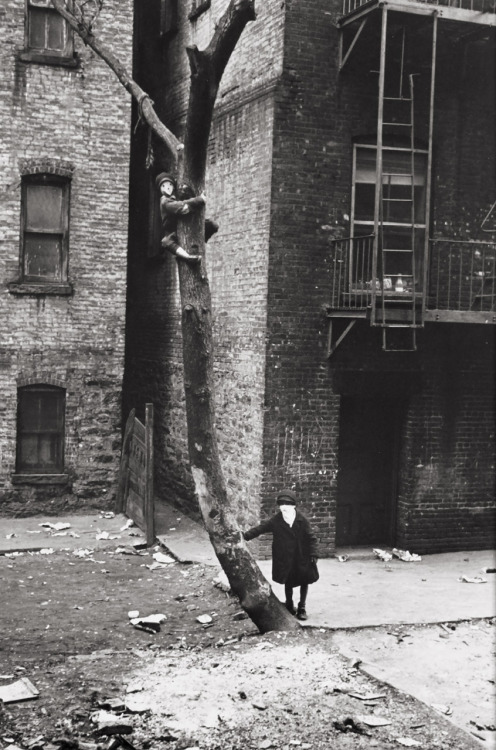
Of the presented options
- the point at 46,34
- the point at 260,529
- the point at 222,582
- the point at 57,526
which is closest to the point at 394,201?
the point at 260,529

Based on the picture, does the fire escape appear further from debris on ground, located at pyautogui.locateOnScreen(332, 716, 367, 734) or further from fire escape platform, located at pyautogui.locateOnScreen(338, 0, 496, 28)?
debris on ground, located at pyautogui.locateOnScreen(332, 716, 367, 734)

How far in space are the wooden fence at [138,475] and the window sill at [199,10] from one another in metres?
6.69

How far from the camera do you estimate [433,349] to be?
12938mm

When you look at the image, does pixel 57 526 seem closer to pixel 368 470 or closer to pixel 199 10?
pixel 368 470

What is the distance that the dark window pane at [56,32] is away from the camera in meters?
15.0

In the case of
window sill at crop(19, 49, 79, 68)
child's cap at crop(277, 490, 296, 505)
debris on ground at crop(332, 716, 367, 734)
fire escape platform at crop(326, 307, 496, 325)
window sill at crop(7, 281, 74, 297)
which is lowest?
debris on ground at crop(332, 716, 367, 734)

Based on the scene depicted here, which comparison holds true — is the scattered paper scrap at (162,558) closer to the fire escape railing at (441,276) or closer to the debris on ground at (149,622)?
the debris on ground at (149,622)

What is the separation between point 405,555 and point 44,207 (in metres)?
8.30

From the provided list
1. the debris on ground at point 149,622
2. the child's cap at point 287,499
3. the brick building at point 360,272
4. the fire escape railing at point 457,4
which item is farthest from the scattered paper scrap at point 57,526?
the fire escape railing at point 457,4

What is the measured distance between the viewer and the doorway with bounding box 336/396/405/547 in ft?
43.0

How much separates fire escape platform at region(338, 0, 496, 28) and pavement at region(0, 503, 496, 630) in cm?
722

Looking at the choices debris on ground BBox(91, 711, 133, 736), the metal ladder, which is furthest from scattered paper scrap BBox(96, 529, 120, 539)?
debris on ground BBox(91, 711, 133, 736)

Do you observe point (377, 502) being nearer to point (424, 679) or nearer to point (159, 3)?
point (424, 679)

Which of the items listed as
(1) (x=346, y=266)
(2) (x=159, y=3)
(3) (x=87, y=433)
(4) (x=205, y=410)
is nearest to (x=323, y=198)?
(1) (x=346, y=266)
